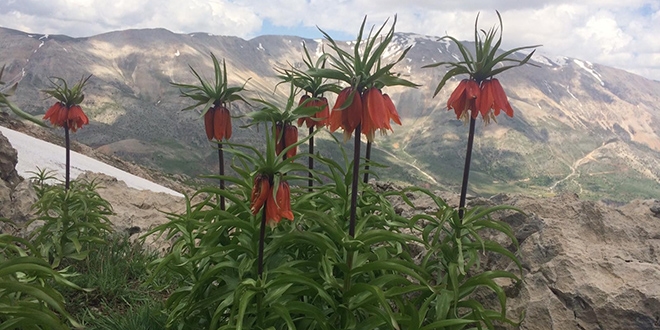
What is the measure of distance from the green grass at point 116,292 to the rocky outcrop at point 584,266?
3.57 metres

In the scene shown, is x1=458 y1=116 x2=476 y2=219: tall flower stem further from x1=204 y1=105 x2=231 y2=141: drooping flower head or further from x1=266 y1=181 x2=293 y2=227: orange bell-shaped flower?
x1=204 y1=105 x2=231 y2=141: drooping flower head

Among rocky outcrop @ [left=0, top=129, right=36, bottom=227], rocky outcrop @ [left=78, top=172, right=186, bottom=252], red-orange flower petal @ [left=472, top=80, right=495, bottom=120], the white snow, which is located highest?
red-orange flower petal @ [left=472, top=80, right=495, bottom=120]

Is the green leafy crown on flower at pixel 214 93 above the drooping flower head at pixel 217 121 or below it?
above

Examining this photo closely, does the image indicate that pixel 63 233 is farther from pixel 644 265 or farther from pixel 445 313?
pixel 644 265

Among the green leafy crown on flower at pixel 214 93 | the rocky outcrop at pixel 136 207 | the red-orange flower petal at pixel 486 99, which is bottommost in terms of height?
the rocky outcrop at pixel 136 207

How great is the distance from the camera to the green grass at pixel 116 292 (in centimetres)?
478

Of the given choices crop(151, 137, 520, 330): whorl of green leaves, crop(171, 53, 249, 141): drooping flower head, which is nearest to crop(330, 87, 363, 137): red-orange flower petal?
crop(151, 137, 520, 330): whorl of green leaves

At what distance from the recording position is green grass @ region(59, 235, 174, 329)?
478cm

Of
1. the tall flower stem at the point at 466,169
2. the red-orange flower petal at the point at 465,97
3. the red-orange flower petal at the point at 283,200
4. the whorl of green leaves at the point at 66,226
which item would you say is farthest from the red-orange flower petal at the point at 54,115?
the tall flower stem at the point at 466,169

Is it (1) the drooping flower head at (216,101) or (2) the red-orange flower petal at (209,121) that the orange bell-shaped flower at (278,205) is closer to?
(1) the drooping flower head at (216,101)

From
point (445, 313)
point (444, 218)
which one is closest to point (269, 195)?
point (444, 218)

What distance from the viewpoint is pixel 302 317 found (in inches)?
147

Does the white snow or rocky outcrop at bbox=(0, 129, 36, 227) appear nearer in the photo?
rocky outcrop at bbox=(0, 129, 36, 227)

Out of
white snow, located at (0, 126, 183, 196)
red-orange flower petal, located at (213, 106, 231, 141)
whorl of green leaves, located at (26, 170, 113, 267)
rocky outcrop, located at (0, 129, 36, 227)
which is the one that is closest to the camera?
red-orange flower petal, located at (213, 106, 231, 141)
